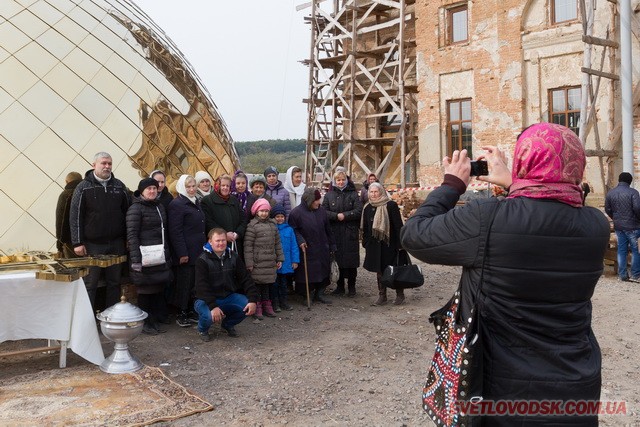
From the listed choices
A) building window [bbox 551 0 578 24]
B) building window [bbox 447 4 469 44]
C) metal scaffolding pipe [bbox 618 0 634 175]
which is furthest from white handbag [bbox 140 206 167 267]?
building window [bbox 447 4 469 44]

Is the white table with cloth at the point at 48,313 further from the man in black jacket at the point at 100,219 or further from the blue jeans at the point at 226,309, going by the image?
the blue jeans at the point at 226,309

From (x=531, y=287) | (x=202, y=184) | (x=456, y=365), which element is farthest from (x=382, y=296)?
(x=531, y=287)

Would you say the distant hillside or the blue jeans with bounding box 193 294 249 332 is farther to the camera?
the distant hillside

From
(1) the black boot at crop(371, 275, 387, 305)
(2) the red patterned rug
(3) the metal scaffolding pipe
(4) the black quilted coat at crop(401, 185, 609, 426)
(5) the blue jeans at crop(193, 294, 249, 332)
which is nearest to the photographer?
(4) the black quilted coat at crop(401, 185, 609, 426)

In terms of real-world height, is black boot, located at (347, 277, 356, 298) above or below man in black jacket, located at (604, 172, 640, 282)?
below

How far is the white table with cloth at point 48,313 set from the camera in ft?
15.2

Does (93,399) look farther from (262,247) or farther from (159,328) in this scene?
(262,247)

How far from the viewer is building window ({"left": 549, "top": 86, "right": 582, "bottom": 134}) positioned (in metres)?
14.3

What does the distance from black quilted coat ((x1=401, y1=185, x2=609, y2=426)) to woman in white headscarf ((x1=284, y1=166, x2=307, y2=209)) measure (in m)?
6.06

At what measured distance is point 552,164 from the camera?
189 cm

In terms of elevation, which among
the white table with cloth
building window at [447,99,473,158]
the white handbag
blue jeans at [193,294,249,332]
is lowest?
blue jeans at [193,294,249,332]

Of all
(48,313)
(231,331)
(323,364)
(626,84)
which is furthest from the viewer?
(626,84)

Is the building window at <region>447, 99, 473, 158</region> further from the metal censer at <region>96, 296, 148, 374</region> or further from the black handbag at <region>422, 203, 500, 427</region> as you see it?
the black handbag at <region>422, 203, 500, 427</region>

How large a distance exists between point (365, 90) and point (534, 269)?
19.1 meters
